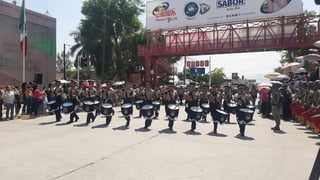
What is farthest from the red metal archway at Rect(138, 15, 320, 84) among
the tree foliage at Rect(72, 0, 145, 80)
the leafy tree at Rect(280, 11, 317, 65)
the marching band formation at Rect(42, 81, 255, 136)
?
the marching band formation at Rect(42, 81, 255, 136)

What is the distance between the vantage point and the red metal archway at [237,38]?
31.7m

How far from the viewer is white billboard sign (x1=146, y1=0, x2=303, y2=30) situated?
3234 centimetres

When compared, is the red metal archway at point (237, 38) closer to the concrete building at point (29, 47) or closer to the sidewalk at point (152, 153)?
the concrete building at point (29, 47)

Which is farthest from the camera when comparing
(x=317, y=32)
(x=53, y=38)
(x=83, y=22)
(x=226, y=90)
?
(x=83, y=22)

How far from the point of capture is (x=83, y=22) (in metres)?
47.4

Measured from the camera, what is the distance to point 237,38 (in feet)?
112

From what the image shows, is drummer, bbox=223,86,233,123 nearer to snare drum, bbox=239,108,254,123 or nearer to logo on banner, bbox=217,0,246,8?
snare drum, bbox=239,108,254,123

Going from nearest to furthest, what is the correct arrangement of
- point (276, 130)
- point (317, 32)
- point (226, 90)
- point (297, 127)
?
point (276, 130) → point (297, 127) → point (226, 90) → point (317, 32)

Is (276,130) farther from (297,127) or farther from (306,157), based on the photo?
(306,157)

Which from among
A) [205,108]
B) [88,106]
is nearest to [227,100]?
[205,108]

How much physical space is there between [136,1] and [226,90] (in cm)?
3362

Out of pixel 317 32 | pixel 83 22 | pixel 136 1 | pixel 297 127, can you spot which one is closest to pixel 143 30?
pixel 136 1

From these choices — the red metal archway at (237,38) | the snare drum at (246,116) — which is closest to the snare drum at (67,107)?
the snare drum at (246,116)

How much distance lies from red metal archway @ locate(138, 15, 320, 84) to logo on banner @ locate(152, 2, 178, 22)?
1325 millimetres
